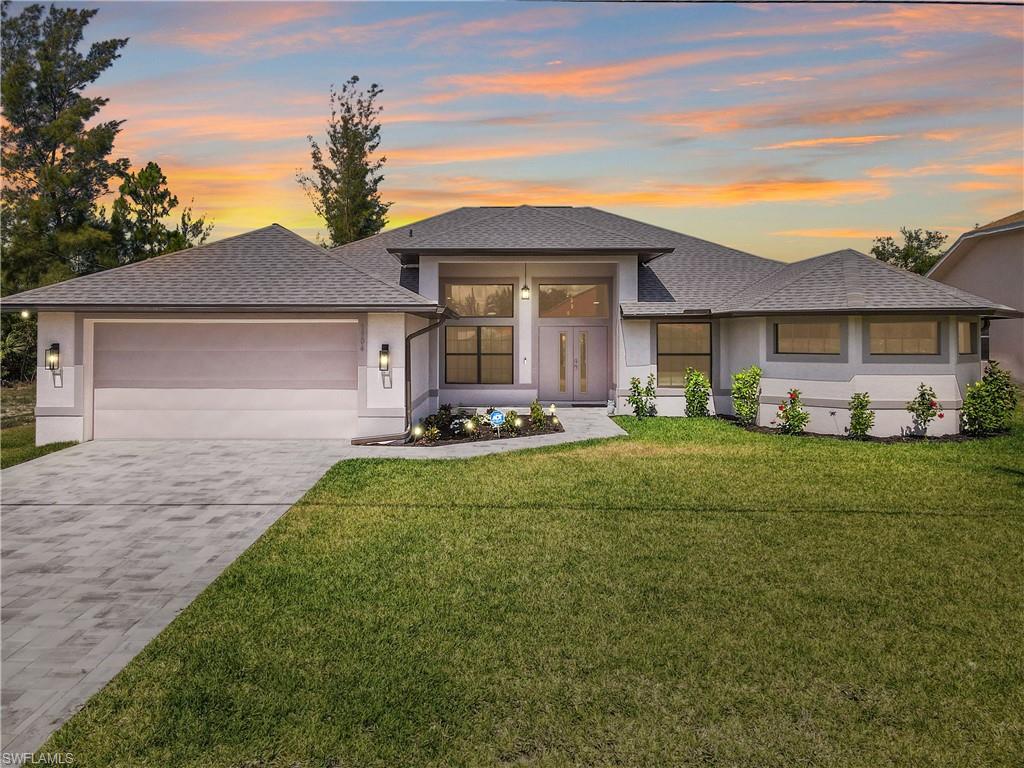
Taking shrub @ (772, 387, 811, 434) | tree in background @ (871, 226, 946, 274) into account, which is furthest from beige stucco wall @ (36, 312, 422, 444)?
tree in background @ (871, 226, 946, 274)

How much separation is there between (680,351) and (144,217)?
24.0m

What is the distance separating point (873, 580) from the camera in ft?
19.5

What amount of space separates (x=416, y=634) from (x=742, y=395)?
13035mm

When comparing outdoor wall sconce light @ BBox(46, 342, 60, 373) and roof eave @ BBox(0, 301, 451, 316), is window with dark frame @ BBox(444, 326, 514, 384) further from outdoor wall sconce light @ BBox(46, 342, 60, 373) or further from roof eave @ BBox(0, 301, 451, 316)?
outdoor wall sconce light @ BBox(46, 342, 60, 373)

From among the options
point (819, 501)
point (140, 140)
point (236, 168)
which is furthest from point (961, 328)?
point (140, 140)

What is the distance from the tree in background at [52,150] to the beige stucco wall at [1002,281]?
36446mm

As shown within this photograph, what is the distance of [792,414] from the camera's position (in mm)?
14742

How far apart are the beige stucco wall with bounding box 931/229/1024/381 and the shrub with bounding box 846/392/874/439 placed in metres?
14.0

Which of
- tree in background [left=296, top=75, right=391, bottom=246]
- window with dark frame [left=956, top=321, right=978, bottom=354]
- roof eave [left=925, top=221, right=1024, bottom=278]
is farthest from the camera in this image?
tree in background [left=296, top=75, right=391, bottom=246]

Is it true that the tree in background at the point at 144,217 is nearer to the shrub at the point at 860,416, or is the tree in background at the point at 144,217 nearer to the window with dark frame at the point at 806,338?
the window with dark frame at the point at 806,338

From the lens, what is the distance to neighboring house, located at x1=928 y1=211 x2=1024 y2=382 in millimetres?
23609

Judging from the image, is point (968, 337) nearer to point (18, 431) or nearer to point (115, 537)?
point (115, 537)

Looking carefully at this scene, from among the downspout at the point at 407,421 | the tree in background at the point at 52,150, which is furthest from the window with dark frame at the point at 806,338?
the tree in background at the point at 52,150

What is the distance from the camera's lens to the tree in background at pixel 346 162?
1487 inches
